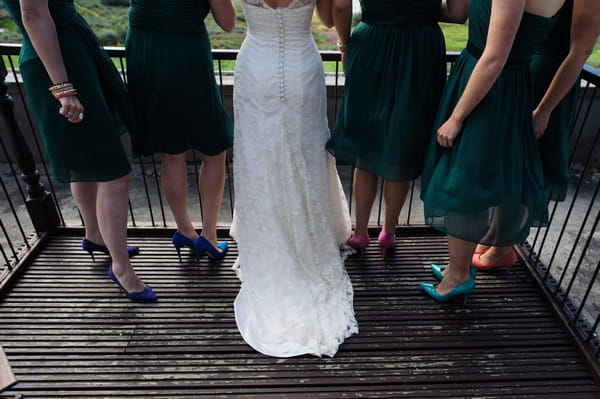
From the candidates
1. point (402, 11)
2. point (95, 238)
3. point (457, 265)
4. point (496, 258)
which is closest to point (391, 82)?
point (402, 11)

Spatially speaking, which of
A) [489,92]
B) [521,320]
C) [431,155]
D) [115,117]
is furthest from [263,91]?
[521,320]

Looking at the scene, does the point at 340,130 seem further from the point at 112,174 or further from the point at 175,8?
the point at 112,174

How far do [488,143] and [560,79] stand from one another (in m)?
0.37

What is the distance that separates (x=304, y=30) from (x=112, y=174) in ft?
3.47

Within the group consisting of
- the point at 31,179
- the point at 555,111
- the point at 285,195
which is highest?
the point at 555,111

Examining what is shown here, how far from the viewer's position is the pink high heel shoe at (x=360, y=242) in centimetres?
239

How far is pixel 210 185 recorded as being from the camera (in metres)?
2.23

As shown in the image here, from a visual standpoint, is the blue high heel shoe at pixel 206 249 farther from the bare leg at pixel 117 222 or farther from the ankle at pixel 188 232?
the bare leg at pixel 117 222

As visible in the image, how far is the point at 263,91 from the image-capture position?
1.89 meters

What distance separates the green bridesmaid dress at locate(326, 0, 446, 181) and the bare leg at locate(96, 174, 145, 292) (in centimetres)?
106

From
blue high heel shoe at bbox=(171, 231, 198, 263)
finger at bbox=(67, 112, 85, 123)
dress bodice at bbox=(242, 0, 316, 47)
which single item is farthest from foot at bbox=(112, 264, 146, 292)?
dress bodice at bbox=(242, 0, 316, 47)

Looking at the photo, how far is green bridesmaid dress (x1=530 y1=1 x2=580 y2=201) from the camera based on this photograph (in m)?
1.67

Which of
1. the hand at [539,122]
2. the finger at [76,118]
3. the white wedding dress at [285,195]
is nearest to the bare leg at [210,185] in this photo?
the white wedding dress at [285,195]

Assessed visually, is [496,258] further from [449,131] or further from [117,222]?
[117,222]
